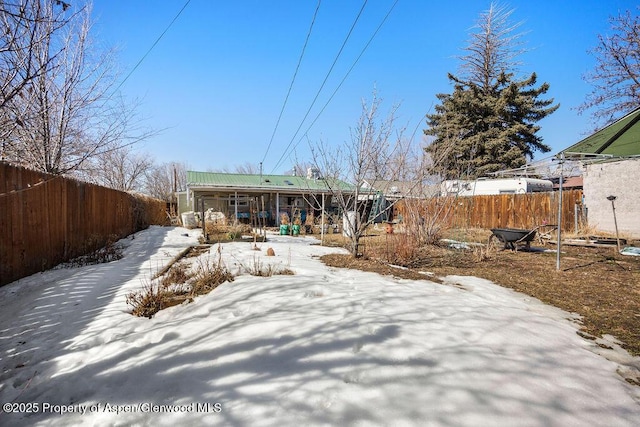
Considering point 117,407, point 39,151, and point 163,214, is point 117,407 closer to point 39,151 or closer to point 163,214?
point 39,151

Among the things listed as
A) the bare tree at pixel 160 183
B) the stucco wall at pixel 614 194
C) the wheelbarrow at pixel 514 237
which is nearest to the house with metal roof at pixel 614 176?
the stucco wall at pixel 614 194

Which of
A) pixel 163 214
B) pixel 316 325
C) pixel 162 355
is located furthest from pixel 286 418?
pixel 163 214

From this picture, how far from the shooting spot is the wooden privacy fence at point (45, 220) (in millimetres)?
4199

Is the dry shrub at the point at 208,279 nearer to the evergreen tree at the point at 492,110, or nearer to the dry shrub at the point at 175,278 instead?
the dry shrub at the point at 175,278

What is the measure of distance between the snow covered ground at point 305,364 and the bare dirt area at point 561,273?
1.81ft

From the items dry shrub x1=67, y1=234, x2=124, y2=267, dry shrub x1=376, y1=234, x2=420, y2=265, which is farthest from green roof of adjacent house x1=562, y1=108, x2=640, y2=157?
dry shrub x1=67, y1=234, x2=124, y2=267

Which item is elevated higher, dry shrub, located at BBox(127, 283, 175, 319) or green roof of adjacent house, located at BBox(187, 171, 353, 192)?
green roof of adjacent house, located at BBox(187, 171, 353, 192)

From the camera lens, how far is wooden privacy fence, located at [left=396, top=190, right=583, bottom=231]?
12508 mm

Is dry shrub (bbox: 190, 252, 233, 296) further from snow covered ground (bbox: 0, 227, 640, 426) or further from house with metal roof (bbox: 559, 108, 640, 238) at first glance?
house with metal roof (bbox: 559, 108, 640, 238)

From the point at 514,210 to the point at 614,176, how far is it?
14.1 ft

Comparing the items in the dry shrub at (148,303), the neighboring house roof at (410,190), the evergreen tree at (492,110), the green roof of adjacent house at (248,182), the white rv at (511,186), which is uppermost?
the evergreen tree at (492,110)

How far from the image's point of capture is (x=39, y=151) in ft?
21.9

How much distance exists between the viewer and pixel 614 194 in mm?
10500

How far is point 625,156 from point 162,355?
14.0 meters
